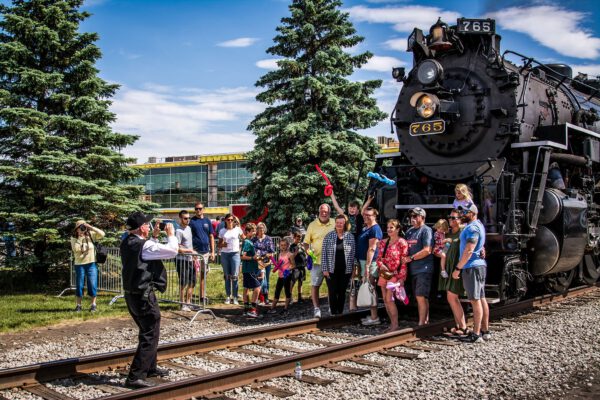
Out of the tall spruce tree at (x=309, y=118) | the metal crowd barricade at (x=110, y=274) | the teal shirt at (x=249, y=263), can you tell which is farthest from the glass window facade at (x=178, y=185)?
the teal shirt at (x=249, y=263)

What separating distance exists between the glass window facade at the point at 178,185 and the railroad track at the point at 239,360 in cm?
3999

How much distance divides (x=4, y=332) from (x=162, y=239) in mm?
5929

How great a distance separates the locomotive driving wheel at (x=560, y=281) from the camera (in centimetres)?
1009

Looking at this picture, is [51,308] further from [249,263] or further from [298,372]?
[298,372]

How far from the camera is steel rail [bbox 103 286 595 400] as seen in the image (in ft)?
16.7

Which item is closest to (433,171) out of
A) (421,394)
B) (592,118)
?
(592,118)

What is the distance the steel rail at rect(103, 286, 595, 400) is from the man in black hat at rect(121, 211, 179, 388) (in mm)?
652

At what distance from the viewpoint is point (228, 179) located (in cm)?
4622

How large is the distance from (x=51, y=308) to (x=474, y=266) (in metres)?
7.62

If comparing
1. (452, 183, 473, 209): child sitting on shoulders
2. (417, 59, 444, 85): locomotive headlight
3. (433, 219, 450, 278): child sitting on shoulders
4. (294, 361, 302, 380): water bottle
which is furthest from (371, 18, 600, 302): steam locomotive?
(294, 361, 302, 380): water bottle

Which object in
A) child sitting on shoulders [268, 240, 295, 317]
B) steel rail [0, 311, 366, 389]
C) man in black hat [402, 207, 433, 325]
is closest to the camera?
steel rail [0, 311, 366, 389]

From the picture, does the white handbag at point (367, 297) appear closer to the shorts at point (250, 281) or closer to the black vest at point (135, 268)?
the shorts at point (250, 281)

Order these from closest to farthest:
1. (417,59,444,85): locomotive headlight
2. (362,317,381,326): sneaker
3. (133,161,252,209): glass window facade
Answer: (362,317,381,326): sneaker
(417,59,444,85): locomotive headlight
(133,161,252,209): glass window facade

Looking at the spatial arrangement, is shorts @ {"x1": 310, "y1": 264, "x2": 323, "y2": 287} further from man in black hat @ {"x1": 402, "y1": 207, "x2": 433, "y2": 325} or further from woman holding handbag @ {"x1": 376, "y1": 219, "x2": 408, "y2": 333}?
man in black hat @ {"x1": 402, "y1": 207, "x2": 433, "y2": 325}
